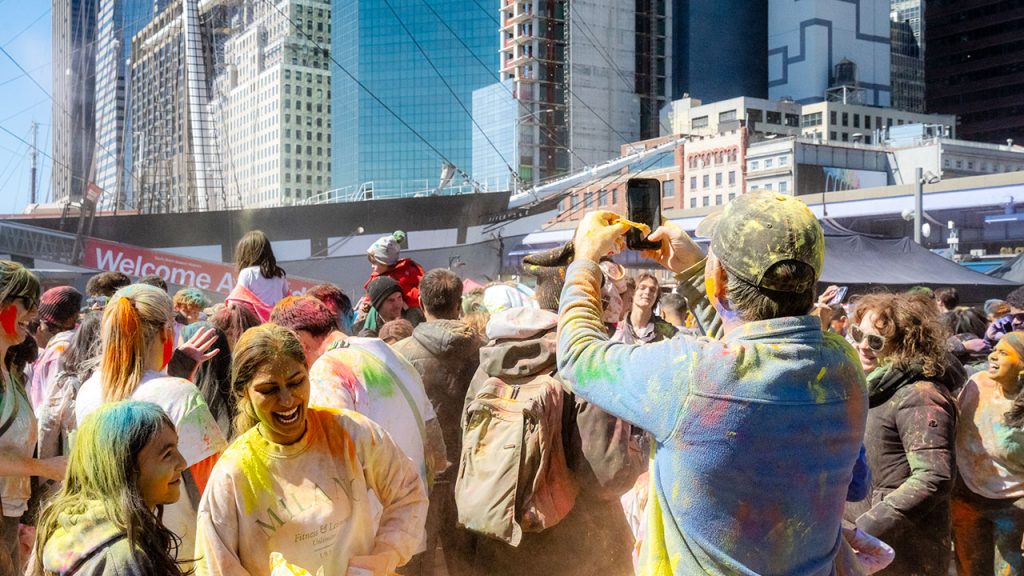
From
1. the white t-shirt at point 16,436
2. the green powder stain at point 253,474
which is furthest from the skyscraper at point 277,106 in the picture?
the green powder stain at point 253,474

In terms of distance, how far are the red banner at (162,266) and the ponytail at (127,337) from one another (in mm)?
12632

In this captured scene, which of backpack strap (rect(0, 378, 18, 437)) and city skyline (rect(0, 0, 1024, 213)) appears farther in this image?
city skyline (rect(0, 0, 1024, 213))

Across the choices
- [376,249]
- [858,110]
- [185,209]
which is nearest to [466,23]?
[185,209]

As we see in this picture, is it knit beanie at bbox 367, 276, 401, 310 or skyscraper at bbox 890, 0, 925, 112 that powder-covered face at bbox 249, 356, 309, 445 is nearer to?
knit beanie at bbox 367, 276, 401, 310

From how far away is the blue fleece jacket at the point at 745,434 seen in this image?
6.26 feet

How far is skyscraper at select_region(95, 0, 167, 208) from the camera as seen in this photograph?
19922mm

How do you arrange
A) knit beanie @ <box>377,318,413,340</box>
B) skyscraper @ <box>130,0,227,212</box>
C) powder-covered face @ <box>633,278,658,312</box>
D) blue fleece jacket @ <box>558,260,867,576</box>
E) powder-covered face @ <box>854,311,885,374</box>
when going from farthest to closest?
skyscraper @ <box>130,0,227,212</box> < powder-covered face @ <box>633,278,658,312</box> < knit beanie @ <box>377,318,413,340</box> < powder-covered face @ <box>854,311,885,374</box> < blue fleece jacket @ <box>558,260,867,576</box>

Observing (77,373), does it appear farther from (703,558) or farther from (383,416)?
(703,558)

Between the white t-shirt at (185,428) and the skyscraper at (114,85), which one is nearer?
the white t-shirt at (185,428)

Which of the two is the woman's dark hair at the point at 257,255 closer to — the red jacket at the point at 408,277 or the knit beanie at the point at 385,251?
the knit beanie at the point at 385,251

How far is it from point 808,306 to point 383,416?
1727 millimetres

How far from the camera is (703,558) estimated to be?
1958mm

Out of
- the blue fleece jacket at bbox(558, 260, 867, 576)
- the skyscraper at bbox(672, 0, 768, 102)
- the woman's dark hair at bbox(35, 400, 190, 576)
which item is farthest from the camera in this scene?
the skyscraper at bbox(672, 0, 768, 102)

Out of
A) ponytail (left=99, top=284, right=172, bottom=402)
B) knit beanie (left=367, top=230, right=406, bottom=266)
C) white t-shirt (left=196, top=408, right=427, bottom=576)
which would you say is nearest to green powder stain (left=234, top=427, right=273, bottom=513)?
white t-shirt (left=196, top=408, right=427, bottom=576)
